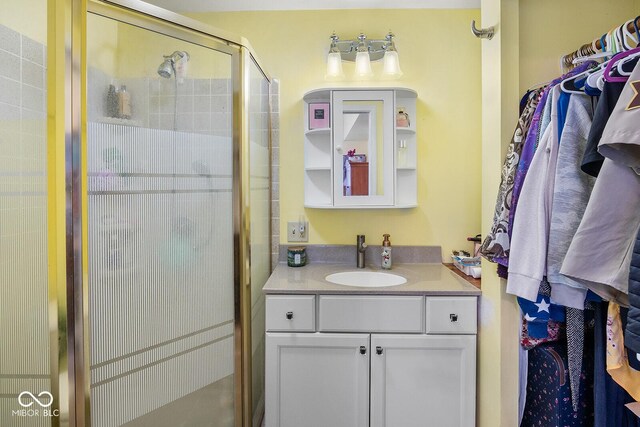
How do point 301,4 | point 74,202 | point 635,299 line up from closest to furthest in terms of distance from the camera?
point 635,299 → point 74,202 → point 301,4

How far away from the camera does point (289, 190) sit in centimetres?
214

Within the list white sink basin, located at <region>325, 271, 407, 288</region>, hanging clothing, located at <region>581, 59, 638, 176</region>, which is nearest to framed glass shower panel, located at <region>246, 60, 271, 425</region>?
white sink basin, located at <region>325, 271, 407, 288</region>

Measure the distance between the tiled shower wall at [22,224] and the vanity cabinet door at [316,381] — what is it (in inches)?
33.2

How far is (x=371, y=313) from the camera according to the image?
160 centimetres

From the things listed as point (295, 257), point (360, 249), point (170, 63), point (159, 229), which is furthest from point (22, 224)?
point (360, 249)

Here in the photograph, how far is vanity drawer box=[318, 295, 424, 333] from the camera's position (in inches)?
62.4

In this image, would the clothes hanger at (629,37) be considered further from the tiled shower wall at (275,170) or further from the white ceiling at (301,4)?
the tiled shower wall at (275,170)

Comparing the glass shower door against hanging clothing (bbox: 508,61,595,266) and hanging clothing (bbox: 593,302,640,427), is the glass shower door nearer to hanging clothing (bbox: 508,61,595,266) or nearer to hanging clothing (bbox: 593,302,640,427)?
hanging clothing (bbox: 508,61,595,266)

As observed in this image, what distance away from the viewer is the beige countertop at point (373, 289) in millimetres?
1584

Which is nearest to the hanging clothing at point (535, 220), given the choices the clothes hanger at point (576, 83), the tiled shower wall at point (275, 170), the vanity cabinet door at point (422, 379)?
the clothes hanger at point (576, 83)

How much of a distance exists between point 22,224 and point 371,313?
Answer: 4.35 ft

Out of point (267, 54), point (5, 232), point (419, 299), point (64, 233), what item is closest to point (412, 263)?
point (419, 299)

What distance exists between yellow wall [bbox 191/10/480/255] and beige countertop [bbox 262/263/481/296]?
0.20 m

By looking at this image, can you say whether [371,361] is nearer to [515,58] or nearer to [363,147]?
[363,147]
